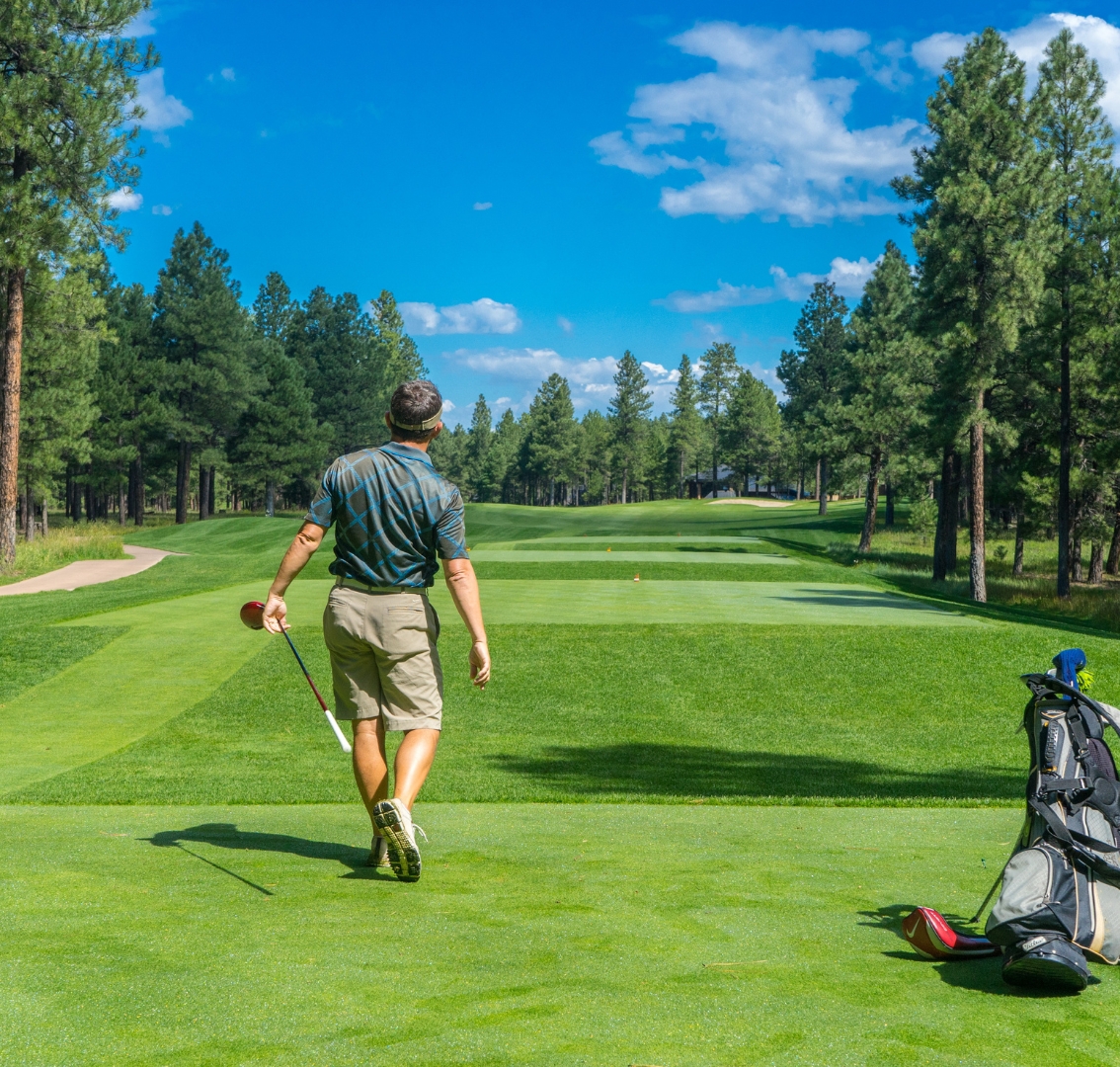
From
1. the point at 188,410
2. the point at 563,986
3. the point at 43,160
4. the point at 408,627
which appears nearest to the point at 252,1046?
the point at 563,986

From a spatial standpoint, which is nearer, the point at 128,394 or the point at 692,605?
the point at 692,605

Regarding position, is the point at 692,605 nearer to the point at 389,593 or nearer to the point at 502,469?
the point at 389,593

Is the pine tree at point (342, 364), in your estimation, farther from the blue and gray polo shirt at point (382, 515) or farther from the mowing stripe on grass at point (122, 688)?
the blue and gray polo shirt at point (382, 515)

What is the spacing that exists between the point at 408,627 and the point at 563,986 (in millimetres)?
2133

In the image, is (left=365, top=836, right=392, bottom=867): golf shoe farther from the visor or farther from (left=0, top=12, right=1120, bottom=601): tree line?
(left=0, top=12, right=1120, bottom=601): tree line

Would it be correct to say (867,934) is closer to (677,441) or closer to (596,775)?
(596,775)

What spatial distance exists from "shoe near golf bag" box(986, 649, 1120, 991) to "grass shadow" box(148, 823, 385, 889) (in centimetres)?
291

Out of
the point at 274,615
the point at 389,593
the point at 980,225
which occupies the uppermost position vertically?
the point at 980,225

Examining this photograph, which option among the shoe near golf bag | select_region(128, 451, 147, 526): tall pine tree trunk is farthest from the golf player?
select_region(128, 451, 147, 526): tall pine tree trunk

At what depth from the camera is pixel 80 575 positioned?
29.1m

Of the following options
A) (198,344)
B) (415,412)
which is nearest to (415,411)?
(415,412)

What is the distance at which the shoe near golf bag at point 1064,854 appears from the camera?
3531 mm

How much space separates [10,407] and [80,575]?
472cm

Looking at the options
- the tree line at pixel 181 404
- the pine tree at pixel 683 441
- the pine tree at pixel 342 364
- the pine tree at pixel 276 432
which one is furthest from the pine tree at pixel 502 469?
the pine tree at pixel 276 432
